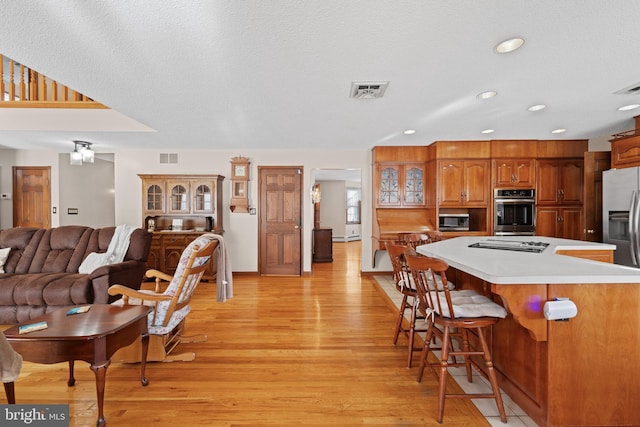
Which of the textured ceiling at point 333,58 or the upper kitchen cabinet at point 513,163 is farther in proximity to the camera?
the upper kitchen cabinet at point 513,163

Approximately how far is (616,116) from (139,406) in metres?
5.62

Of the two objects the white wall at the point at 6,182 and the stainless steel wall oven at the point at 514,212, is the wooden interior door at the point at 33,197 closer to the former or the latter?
the white wall at the point at 6,182

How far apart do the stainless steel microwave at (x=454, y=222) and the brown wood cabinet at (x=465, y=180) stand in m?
0.35

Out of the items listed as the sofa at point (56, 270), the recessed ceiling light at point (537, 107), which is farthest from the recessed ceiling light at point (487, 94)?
the sofa at point (56, 270)

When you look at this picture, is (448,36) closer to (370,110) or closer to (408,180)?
(370,110)

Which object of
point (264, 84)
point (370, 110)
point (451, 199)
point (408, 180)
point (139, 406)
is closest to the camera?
point (139, 406)

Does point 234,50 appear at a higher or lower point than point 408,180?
higher

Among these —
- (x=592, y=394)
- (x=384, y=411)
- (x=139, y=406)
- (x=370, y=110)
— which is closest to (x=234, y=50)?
(x=370, y=110)

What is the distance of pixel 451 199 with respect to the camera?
4.73 meters

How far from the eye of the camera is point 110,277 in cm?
298

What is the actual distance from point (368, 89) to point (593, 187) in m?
3.79

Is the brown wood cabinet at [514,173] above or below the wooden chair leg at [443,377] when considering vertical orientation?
above

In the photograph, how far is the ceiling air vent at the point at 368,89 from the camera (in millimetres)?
2523

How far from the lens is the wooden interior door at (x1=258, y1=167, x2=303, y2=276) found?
5543mm
